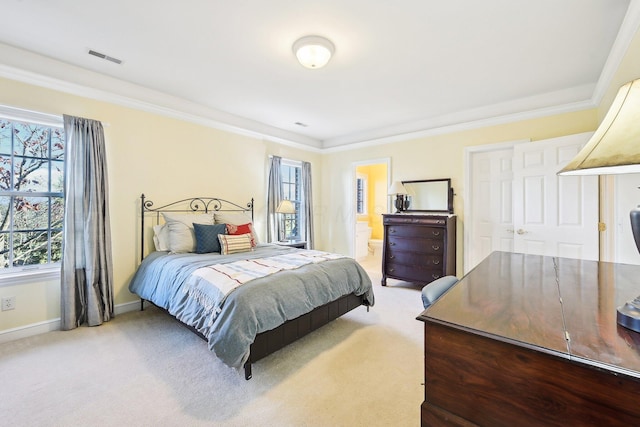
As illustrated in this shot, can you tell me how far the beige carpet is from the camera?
1.63 m

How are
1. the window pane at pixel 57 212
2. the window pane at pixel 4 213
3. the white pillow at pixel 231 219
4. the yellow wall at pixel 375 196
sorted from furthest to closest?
the yellow wall at pixel 375 196 → the white pillow at pixel 231 219 → the window pane at pixel 57 212 → the window pane at pixel 4 213

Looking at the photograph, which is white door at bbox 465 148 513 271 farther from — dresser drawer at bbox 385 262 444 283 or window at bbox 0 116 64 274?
window at bbox 0 116 64 274

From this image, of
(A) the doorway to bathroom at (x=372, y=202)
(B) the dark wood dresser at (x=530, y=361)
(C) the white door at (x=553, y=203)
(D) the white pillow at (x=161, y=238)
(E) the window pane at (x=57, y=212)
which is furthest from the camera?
(A) the doorway to bathroom at (x=372, y=202)

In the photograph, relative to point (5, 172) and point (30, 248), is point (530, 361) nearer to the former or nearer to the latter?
point (30, 248)

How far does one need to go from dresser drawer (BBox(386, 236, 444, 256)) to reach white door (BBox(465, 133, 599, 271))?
1.70 feet

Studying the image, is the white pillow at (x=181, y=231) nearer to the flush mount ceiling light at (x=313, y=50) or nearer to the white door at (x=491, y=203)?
the flush mount ceiling light at (x=313, y=50)

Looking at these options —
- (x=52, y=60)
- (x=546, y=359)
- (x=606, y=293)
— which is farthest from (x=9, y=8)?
(x=606, y=293)

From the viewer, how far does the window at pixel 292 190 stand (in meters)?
5.21

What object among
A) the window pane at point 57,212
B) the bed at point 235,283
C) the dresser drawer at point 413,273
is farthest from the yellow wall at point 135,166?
the dresser drawer at point 413,273

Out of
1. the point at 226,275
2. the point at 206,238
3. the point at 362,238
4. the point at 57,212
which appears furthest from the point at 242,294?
the point at 362,238

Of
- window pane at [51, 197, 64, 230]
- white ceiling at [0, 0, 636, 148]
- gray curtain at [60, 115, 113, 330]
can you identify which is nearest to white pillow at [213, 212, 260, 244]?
gray curtain at [60, 115, 113, 330]

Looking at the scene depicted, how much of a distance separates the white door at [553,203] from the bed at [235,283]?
2156 millimetres

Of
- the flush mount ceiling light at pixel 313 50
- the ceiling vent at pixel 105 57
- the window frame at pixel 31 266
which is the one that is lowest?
the window frame at pixel 31 266

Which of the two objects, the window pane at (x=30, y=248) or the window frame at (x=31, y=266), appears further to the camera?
the window pane at (x=30, y=248)
